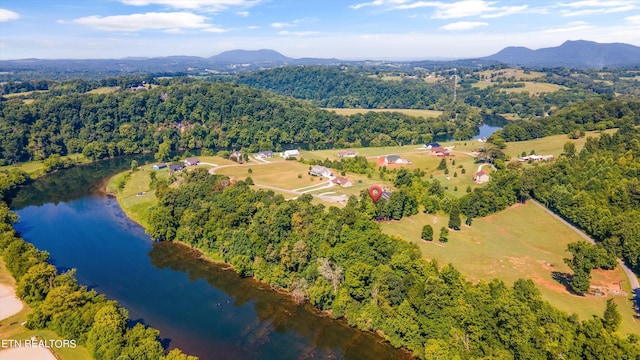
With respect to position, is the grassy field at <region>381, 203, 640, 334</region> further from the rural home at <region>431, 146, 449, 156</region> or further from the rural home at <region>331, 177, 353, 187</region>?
the rural home at <region>431, 146, 449, 156</region>

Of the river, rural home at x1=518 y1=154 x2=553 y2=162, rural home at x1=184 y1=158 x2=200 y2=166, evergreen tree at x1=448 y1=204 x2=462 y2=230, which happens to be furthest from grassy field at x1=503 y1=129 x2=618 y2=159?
rural home at x1=184 y1=158 x2=200 y2=166

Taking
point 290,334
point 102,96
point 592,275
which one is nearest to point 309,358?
point 290,334

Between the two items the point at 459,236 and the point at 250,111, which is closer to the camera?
the point at 459,236

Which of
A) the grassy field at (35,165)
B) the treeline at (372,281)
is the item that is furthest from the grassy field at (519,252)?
the grassy field at (35,165)

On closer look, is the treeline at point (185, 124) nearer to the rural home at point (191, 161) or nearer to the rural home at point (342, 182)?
the rural home at point (191, 161)

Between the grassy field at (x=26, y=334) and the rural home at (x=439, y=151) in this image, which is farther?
the rural home at (x=439, y=151)

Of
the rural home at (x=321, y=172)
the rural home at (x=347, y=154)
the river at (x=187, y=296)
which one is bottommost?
the river at (x=187, y=296)

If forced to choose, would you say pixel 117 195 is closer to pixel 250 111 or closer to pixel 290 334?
pixel 290 334
